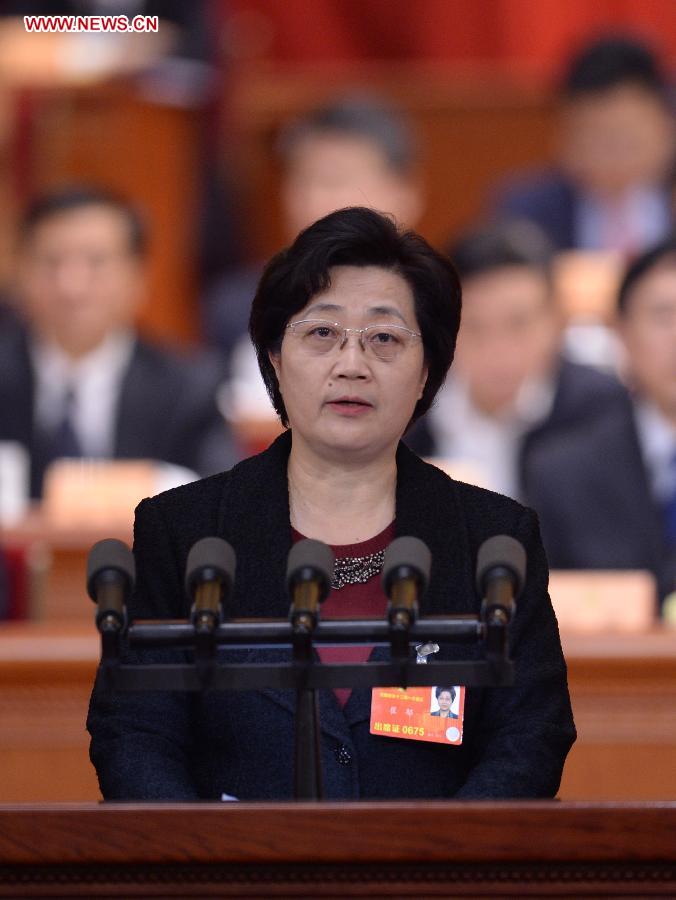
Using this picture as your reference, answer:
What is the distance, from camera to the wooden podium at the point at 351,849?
53.4 inches

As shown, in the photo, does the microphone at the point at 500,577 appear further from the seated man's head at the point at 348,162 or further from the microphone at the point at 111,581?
the seated man's head at the point at 348,162

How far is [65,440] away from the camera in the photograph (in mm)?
4500

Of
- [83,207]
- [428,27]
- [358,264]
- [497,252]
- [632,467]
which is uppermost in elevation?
[428,27]

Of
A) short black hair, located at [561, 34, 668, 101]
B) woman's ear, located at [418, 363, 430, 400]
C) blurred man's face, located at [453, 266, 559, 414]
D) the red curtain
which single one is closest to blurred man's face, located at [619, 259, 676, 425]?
blurred man's face, located at [453, 266, 559, 414]

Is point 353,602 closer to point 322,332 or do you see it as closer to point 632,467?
point 322,332

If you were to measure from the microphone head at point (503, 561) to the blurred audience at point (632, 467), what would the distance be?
1922 mm

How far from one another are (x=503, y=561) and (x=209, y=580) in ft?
0.83

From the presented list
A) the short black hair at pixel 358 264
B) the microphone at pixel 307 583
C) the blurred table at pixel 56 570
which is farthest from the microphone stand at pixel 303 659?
the blurred table at pixel 56 570

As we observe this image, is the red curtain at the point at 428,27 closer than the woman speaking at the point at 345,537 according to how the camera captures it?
No

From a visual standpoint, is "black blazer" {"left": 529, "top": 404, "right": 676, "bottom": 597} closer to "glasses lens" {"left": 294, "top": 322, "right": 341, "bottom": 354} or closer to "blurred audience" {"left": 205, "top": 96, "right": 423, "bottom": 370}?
"blurred audience" {"left": 205, "top": 96, "right": 423, "bottom": 370}

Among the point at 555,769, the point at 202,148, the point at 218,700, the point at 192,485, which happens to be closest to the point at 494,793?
the point at 555,769

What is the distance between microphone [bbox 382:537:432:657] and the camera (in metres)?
1.45

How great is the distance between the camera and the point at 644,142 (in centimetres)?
501

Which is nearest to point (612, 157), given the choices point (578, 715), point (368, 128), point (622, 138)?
point (622, 138)
